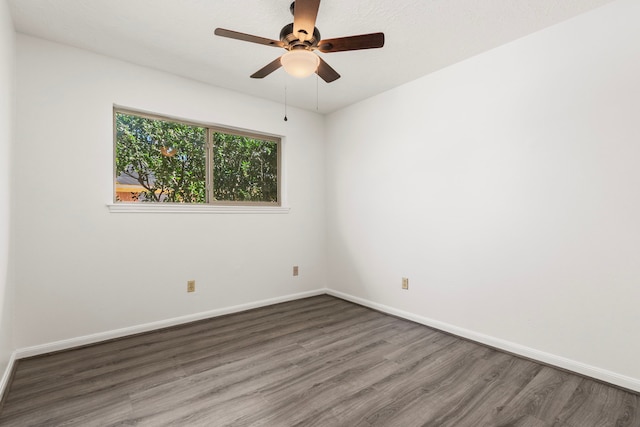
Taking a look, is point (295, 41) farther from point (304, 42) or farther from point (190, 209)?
point (190, 209)

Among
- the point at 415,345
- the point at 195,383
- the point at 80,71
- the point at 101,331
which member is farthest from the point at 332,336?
the point at 80,71

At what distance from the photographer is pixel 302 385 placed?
1.94m

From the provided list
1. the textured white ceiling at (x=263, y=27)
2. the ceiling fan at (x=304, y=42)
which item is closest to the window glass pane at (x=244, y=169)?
the textured white ceiling at (x=263, y=27)

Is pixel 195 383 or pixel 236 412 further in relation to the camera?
pixel 195 383

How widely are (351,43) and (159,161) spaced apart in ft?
7.22

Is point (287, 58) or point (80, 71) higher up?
point (80, 71)

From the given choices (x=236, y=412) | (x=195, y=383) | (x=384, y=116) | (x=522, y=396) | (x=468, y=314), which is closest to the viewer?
(x=236, y=412)

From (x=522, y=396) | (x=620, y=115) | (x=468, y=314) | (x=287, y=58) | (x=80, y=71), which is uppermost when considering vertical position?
(x=80, y=71)

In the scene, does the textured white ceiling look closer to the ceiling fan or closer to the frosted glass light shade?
the ceiling fan

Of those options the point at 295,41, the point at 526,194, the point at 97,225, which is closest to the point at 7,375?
the point at 97,225

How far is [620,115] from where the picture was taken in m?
1.92

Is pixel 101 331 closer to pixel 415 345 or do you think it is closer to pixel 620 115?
pixel 415 345

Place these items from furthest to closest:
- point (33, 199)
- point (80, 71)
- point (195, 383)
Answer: point (80, 71)
point (33, 199)
point (195, 383)

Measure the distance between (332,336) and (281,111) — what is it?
262 cm
